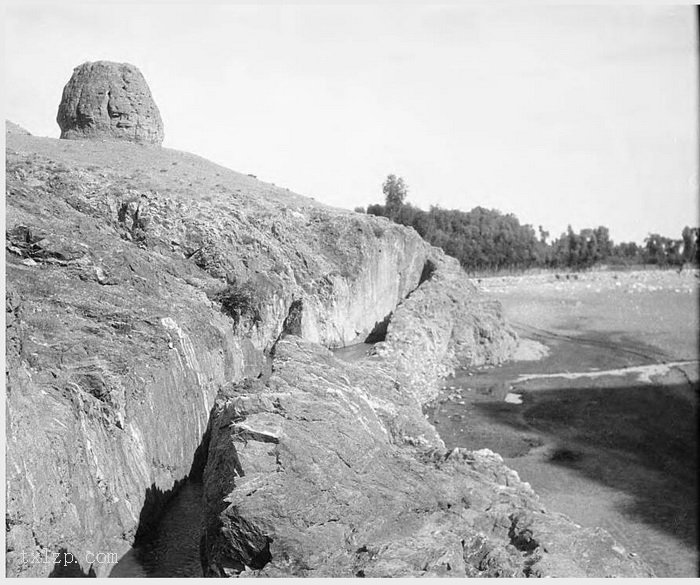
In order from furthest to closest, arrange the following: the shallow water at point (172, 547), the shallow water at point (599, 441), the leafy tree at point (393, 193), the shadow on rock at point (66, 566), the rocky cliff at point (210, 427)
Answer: the leafy tree at point (393, 193), the shallow water at point (599, 441), the shallow water at point (172, 547), the shadow on rock at point (66, 566), the rocky cliff at point (210, 427)

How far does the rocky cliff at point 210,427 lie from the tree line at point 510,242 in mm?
47747

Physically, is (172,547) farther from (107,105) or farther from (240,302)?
(107,105)

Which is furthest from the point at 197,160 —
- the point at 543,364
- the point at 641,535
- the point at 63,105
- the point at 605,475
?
the point at 641,535

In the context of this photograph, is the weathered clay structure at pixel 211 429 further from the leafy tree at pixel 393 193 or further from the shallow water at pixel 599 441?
the leafy tree at pixel 393 193

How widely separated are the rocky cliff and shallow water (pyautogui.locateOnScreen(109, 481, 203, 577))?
0.38 meters

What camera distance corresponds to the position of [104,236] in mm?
20188

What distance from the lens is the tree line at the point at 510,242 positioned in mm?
80094

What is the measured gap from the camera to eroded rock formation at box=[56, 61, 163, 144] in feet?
120

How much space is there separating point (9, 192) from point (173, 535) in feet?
36.0

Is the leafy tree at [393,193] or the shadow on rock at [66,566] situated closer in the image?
the shadow on rock at [66,566]

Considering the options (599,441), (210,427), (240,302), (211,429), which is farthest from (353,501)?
(599,441)

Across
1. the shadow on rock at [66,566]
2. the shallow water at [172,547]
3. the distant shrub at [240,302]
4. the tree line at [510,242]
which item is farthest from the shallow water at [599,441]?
the tree line at [510,242]

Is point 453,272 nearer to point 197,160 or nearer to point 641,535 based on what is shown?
point 197,160

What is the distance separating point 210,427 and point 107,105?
25.7m
